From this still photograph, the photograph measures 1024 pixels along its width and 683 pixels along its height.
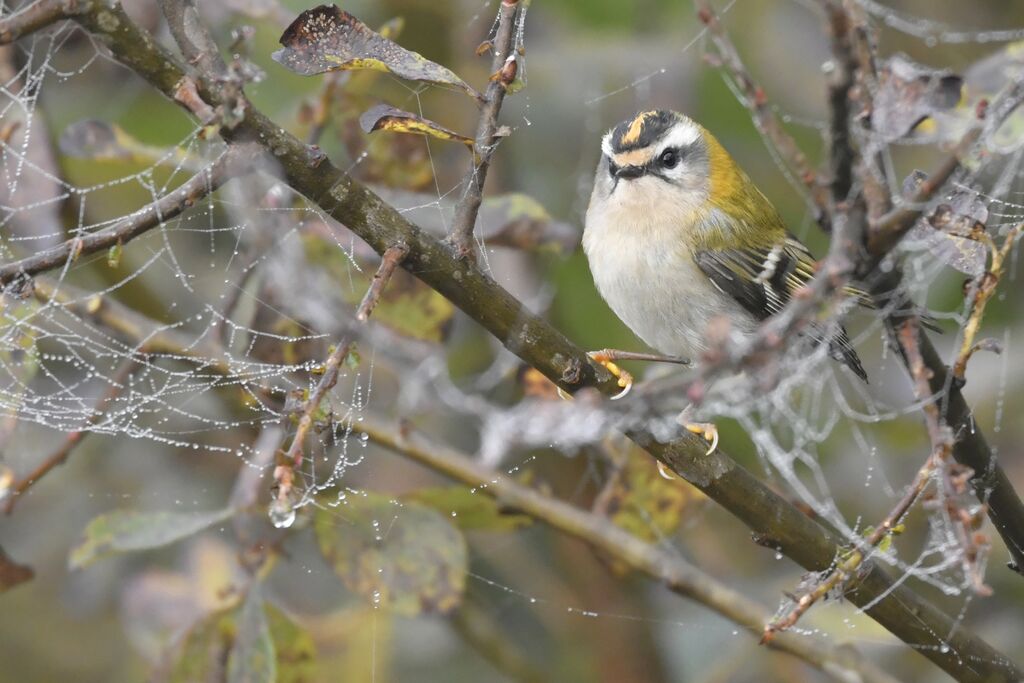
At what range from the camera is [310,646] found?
1.79m

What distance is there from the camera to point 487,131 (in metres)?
1.13

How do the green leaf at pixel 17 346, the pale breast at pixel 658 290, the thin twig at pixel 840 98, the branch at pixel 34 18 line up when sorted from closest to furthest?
1. the thin twig at pixel 840 98
2. the branch at pixel 34 18
3. the green leaf at pixel 17 346
4. the pale breast at pixel 658 290

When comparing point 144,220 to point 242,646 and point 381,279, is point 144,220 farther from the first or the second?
point 242,646

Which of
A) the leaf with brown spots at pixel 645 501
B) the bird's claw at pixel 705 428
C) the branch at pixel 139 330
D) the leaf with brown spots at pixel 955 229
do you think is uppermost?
the leaf with brown spots at pixel 955 229

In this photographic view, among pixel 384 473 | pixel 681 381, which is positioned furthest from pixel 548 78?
pixel 681 381

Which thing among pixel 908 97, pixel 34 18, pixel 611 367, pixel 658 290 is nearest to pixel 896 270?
pixel 908 97

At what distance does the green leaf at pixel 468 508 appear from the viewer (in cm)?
182

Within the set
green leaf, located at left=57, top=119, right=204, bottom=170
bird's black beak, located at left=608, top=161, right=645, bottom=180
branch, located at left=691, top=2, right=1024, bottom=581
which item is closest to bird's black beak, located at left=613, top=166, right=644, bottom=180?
bird's black beak, located at left=608, top=161, right=645, bottom=180

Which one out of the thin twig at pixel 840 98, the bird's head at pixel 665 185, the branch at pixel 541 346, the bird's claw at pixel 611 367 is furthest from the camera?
the bird's head at pixel 665 185

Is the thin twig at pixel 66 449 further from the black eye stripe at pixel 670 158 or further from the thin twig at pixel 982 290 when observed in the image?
the thin twig at pixel 982 290

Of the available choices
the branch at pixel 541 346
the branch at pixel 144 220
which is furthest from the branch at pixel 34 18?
the branch at pixel 144 220

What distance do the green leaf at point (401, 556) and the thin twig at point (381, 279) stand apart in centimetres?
73

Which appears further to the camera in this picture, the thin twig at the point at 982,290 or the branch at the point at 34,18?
the thin twig at the point at 982,290

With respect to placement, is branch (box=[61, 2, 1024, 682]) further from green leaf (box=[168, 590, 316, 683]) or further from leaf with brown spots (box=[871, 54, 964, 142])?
green leaf (box=[168, 590, 316, 683])
